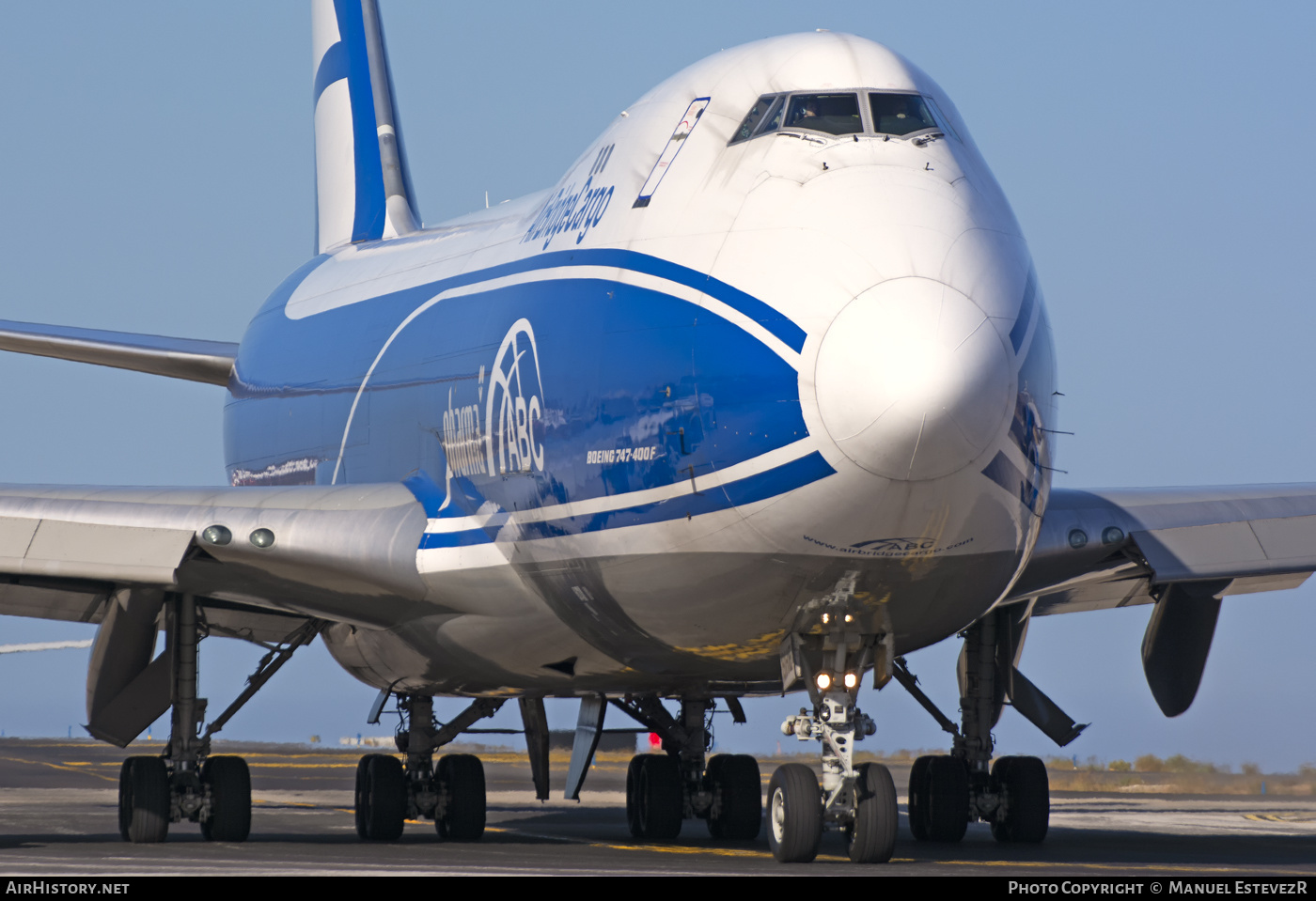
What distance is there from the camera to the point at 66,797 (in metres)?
29.3

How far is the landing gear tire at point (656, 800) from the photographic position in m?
20.9

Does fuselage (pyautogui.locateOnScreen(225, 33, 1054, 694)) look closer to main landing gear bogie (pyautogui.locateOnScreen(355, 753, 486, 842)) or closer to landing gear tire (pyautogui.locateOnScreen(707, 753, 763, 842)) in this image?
A: main landing gear bogie (pyautogui.locateOnScreen(355, 753, 486, 842))

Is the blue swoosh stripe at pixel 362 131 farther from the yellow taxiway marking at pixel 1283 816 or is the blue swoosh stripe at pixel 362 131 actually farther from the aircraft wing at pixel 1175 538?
the yellow taxiway marking at pixel 1283 816

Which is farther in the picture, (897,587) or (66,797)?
(66,797)

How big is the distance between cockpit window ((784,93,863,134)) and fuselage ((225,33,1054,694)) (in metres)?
0.04

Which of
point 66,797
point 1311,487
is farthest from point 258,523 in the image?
point 66,797

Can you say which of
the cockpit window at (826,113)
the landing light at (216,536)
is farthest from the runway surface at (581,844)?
the cockpit window at (826,113)

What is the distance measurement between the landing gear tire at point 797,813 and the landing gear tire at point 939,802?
5.82m

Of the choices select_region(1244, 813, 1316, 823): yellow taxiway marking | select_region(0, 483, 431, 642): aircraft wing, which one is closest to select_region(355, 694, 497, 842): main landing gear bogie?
select_region(0, 483, 431, 642): aircraft wing

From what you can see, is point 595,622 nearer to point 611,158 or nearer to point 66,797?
point 611,158

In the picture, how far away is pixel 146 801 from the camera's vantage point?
17781 millimetres

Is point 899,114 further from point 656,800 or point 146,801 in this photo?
point 656,800

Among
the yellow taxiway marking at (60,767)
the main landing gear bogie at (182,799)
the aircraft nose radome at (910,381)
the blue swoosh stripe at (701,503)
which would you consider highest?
the aircraft nose radome at (910,381)

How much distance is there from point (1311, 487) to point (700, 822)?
9.86 meters
